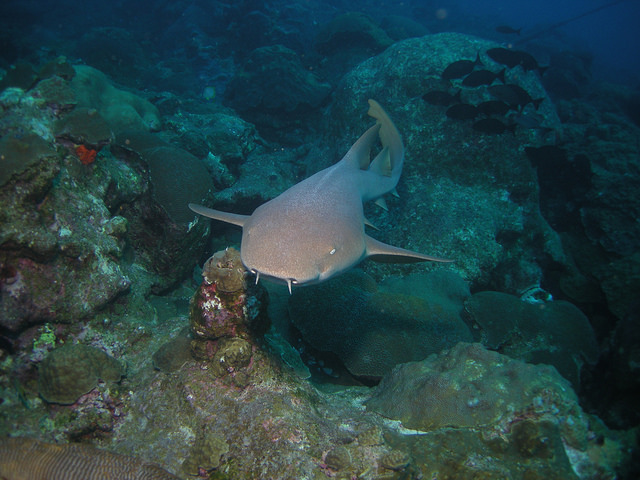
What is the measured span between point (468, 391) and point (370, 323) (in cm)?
214

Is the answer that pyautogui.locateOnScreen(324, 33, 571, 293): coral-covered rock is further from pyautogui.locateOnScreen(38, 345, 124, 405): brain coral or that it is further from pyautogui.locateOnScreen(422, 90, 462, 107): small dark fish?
pyautogui.locateOnScreen(38, 345, 124, 405): brain coral

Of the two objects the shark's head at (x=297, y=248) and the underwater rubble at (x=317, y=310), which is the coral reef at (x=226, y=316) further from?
the shark's head at (x=297, y=248)

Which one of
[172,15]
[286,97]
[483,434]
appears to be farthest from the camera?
[172,15]

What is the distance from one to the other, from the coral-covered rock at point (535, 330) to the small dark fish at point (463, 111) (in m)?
4.13

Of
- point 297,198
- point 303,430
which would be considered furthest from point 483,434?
point 297,198

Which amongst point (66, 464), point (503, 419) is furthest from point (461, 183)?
point (66, 464)

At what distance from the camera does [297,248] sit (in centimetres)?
221

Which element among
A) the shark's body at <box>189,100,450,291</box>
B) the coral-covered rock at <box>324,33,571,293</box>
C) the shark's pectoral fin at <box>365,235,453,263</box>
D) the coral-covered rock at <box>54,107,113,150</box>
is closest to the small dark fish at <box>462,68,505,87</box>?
the coral-covered rock at <box>324,33,571,293</box>

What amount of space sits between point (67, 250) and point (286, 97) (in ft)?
31.9

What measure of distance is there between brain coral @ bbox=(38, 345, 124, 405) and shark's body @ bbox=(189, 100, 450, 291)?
1.74 m

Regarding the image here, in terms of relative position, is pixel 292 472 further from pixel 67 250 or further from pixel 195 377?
pixel 67 250

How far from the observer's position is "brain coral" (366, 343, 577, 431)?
2.50m

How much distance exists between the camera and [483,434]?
96.7 inches

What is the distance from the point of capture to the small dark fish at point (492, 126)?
6.86 meters
